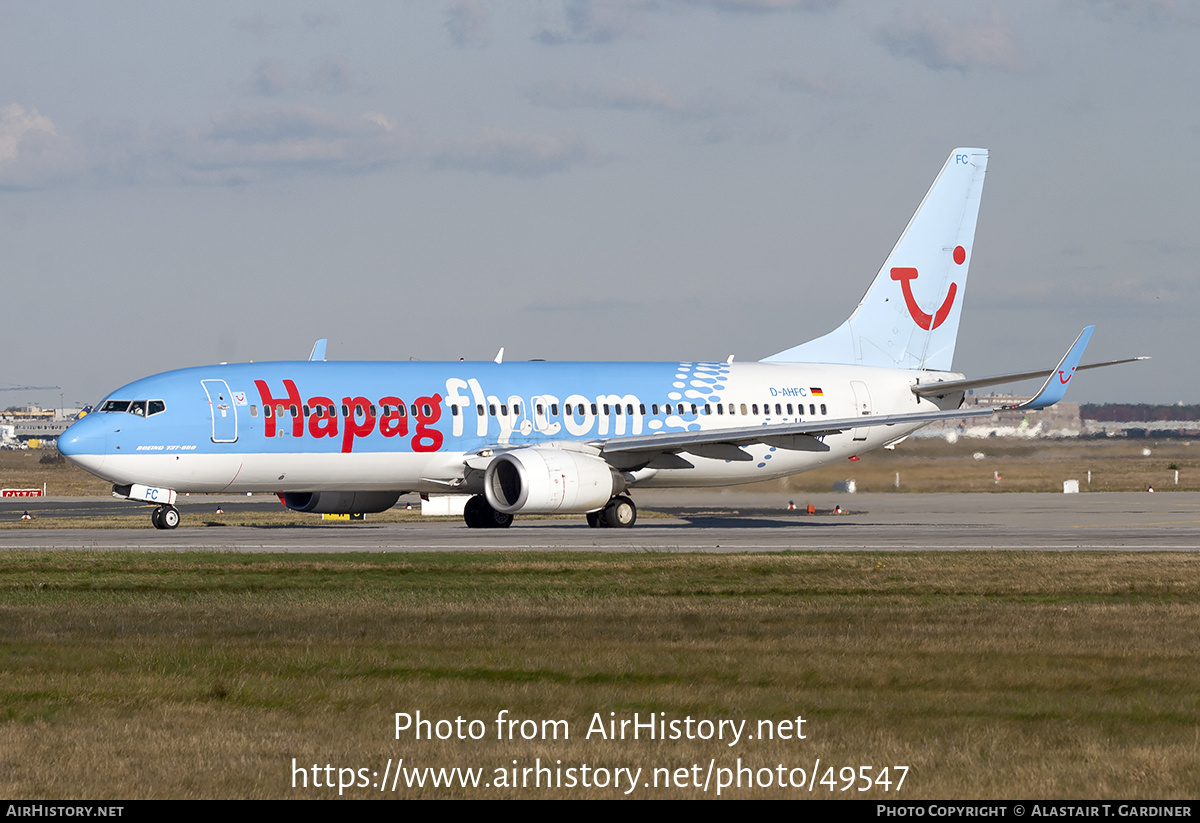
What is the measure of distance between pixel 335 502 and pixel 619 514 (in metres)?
7.57

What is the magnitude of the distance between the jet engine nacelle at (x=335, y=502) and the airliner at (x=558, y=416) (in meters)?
0.05

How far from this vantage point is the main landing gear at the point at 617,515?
4022 centimetres

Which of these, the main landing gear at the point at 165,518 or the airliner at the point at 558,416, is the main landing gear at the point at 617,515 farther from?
the main landing gear at the point at 165,518

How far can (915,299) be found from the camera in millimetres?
47500

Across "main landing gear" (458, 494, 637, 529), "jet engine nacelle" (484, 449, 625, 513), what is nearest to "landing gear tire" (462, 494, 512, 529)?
"main landing gear" (458, 494, 637, 529)

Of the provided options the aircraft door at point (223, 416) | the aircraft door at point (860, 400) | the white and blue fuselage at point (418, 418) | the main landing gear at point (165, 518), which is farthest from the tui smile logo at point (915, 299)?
the main landing gear at point (165, 518)

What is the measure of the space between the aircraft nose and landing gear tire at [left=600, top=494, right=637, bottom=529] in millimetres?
12943

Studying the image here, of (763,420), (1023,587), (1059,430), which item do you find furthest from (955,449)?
(1023,587)

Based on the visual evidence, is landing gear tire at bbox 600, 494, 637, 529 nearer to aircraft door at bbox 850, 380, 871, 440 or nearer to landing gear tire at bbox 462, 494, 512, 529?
landing gear tire at bbox 462, 494, 512, 529

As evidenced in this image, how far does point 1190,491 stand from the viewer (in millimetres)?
61938

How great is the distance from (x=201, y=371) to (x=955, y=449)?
94.7ft

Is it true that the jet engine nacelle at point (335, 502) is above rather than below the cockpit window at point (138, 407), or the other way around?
below

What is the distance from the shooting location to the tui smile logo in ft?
155

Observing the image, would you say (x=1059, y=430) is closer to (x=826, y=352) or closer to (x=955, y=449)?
(x=955, y=449)
